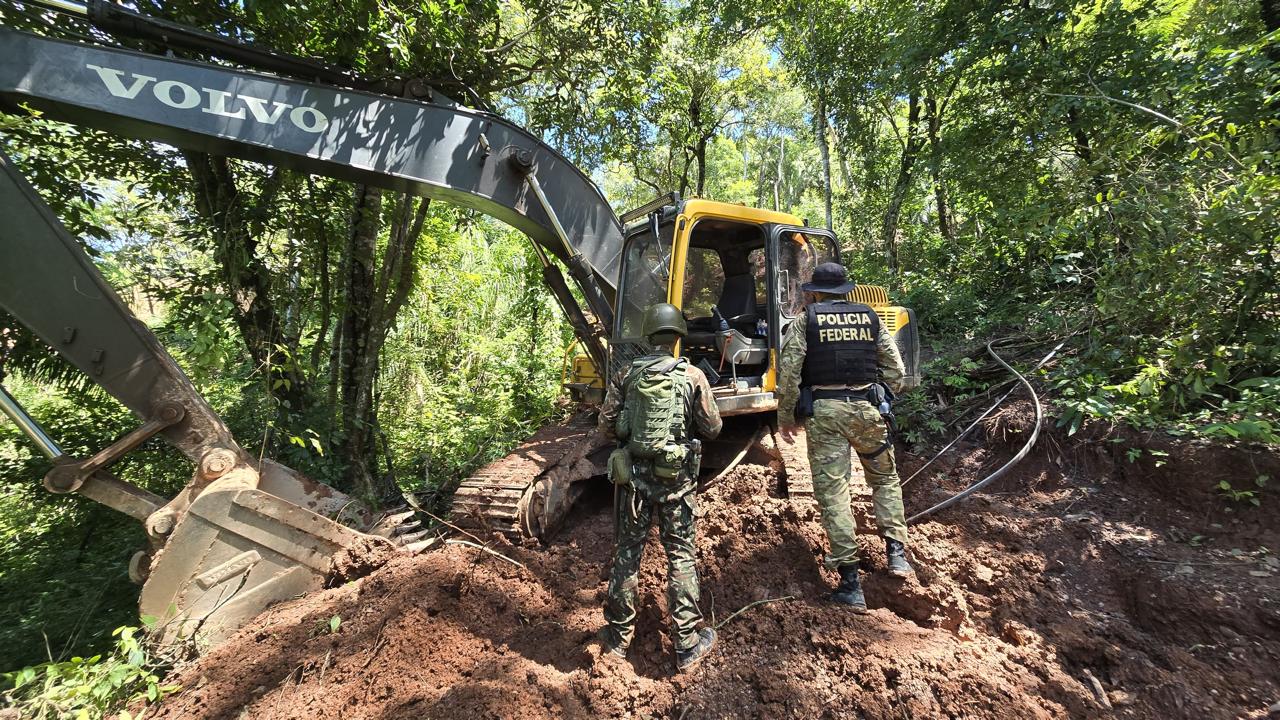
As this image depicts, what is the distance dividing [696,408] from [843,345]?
1.09 m

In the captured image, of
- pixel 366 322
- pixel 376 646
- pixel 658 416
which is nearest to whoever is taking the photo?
pixel 376 646

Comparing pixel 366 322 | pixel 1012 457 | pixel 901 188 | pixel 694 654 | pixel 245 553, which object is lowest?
pixel 694 654

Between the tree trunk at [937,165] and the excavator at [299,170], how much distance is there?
3963 mm

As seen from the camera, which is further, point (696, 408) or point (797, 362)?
point (797, 362)

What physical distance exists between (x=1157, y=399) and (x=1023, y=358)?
1671 millimetres

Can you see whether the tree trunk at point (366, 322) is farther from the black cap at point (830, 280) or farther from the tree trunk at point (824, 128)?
the tree trunk at point (824, 128)

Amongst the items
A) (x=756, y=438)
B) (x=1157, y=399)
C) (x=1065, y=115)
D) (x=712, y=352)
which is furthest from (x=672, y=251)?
(x=1065, y=115)

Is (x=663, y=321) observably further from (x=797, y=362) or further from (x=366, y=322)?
(x=366, y=322)

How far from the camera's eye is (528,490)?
363 centimetres

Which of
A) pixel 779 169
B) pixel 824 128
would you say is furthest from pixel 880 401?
pixel 779 169

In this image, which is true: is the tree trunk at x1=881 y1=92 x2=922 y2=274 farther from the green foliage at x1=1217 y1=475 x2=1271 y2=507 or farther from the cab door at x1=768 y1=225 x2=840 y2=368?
the green foliage at x1=1217 y1=475 x2=1271 y2=507

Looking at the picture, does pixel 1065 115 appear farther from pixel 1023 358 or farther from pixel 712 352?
pixel 712 352

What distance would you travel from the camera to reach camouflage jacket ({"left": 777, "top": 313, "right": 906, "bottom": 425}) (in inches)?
137

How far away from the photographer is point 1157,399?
382 centimetres
